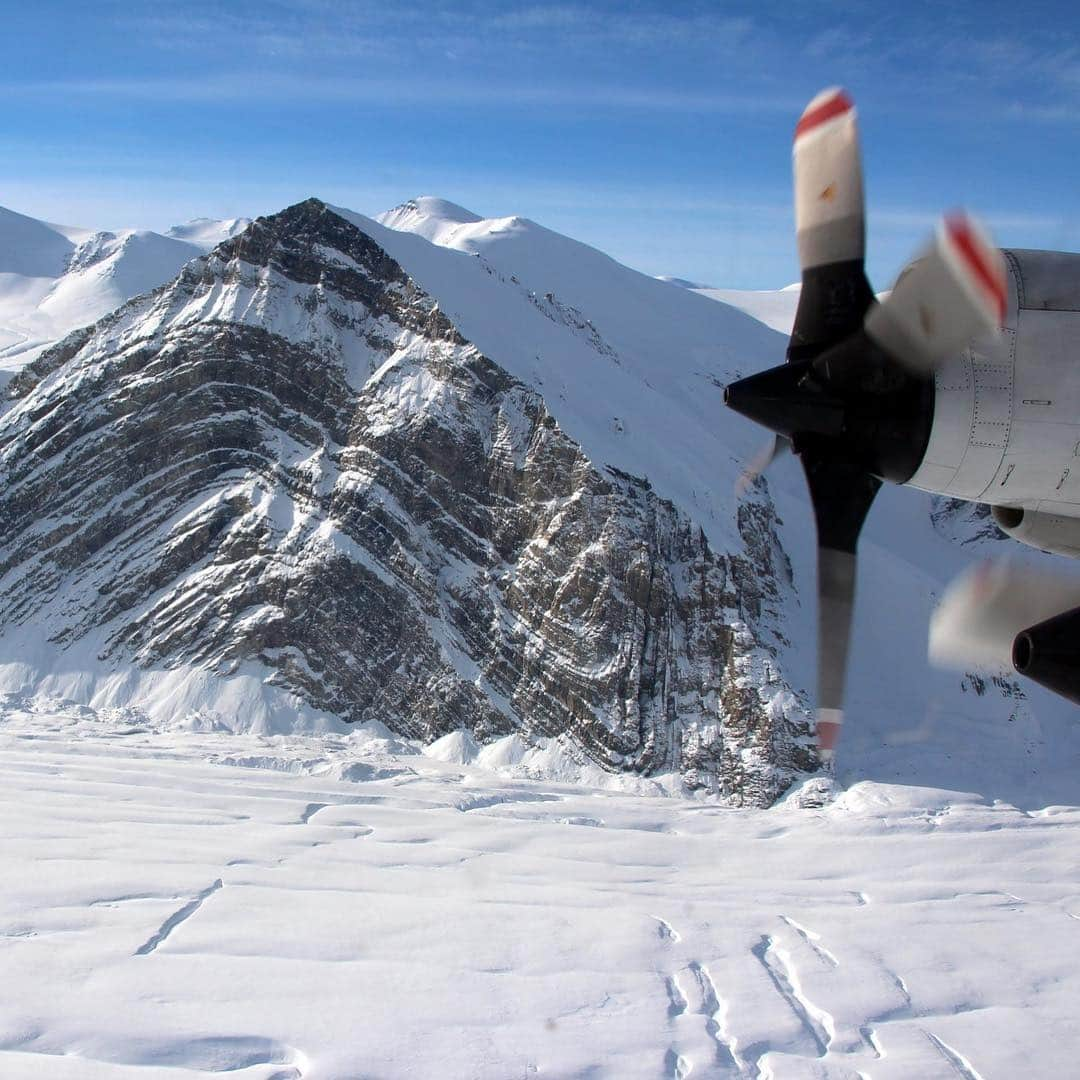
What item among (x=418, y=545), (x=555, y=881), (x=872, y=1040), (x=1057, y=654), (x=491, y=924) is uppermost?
(x=1057, y=654)

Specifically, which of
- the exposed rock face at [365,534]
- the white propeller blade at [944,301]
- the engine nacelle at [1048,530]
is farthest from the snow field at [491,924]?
the white propeller blade at [944,301]

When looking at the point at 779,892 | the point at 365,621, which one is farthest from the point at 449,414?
the point at 779,892

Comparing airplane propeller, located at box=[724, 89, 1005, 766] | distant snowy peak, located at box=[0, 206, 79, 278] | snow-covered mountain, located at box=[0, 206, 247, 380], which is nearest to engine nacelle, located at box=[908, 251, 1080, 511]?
airplane propeller, located at box=[724, 89, 1005, 766]

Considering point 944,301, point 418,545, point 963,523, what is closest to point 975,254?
point 944,301

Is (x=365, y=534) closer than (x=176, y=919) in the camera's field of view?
No

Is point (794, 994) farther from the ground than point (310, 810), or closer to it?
farther from the ground

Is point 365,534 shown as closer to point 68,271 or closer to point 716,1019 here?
point 716,1019

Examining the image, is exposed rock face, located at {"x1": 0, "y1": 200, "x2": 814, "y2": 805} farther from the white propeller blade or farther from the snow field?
the white propeller blade
